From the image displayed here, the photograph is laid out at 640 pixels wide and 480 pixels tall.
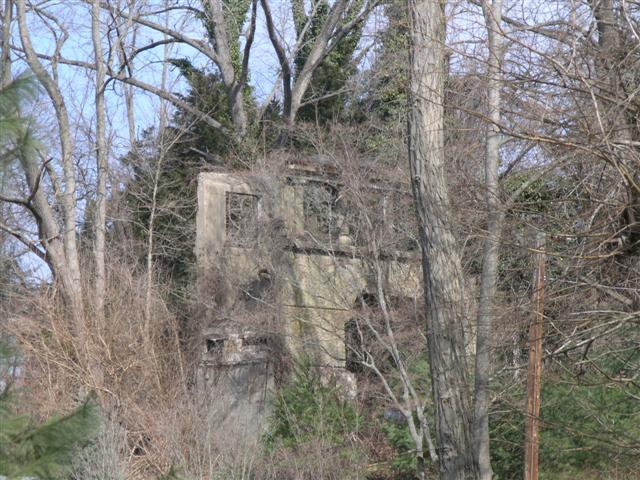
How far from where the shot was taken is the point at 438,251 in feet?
32.1

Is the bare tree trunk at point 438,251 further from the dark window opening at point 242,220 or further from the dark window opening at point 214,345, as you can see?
the dark window opening at point 242,220

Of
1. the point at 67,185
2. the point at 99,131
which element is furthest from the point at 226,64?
the point at 67,185

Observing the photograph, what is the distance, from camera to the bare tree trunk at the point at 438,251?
9.35 metres

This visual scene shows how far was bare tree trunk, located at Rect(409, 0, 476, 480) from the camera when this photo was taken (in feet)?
30.7

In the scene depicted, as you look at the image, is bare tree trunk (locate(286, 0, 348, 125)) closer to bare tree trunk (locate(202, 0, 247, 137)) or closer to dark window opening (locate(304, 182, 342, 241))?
bare tree trunk (locate(202, 0, 247, 137))

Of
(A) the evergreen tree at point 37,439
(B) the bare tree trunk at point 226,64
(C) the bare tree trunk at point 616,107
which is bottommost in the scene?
(A) the evergreen tree at point 37,439

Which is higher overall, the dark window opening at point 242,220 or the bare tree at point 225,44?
the bare tree at point 225,44

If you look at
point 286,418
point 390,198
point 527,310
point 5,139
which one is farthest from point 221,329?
A: point 5,139

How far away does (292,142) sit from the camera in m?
24.2

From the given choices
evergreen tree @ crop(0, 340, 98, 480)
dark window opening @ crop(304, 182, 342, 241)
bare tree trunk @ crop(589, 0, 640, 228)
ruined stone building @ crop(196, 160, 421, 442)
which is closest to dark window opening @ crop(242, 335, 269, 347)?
ruined stone building @ crop(196, 160, 421, 442)

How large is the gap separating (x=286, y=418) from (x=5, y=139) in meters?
12.5

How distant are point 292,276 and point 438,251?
29.9 feet

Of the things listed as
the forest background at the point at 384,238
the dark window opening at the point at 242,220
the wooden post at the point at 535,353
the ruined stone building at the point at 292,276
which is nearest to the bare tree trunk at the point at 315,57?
the forest background at the point at 384,238

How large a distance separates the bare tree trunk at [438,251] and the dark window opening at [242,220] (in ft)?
32.0
